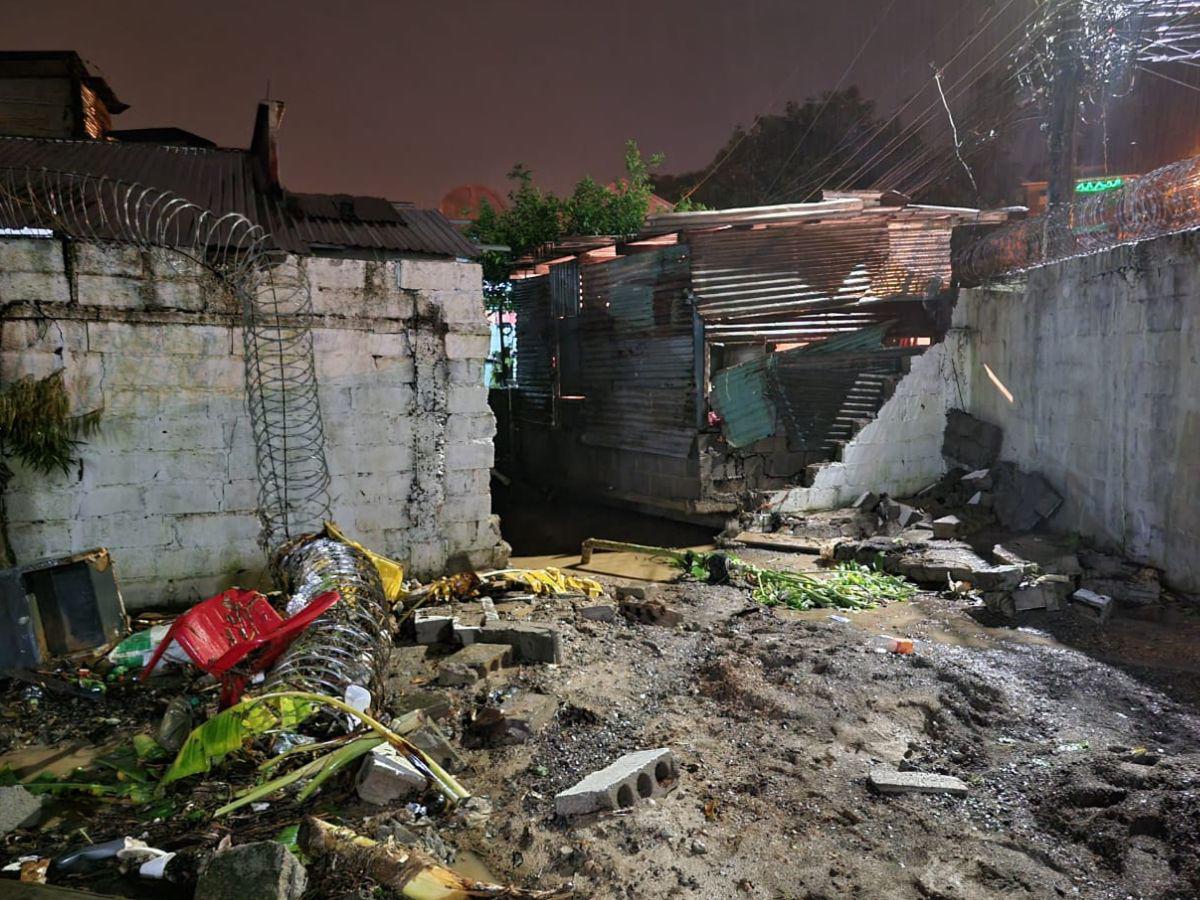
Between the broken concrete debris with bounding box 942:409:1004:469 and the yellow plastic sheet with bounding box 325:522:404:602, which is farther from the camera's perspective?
the broken concrete debris with bounding box 942:409:1004:469

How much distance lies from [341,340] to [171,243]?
1.62 m

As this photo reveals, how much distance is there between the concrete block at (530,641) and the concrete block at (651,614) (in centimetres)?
120

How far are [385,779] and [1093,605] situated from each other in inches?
248

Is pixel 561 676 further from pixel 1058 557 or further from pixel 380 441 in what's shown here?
pixel 1058 557

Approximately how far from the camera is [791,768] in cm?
412

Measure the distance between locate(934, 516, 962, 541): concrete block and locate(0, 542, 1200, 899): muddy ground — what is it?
2381 mm

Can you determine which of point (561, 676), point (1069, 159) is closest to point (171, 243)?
point (561, 676)

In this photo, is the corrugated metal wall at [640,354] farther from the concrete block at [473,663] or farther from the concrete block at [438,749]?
the concrete block at [438,749]

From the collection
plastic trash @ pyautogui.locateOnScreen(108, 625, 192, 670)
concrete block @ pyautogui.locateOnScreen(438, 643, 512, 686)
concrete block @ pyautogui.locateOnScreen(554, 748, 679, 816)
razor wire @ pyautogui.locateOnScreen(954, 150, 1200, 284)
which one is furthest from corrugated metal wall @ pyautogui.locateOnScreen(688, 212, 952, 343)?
plastic trash @ pyautogui.locateOnScreen(108, 625, 192, 670)

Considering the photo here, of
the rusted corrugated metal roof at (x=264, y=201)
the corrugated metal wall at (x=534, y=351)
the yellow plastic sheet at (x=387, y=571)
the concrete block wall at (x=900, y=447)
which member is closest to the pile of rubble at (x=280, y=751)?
the yellow plastic sheet at (x=387, y=571)

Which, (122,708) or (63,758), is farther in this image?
(122,708)

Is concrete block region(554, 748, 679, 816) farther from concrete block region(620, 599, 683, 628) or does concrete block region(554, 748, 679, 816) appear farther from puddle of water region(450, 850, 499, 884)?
concrete block region(620, 599, 683, 628)

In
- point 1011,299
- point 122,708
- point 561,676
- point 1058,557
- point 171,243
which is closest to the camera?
point 122,708

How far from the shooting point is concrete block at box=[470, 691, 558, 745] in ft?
14.5
